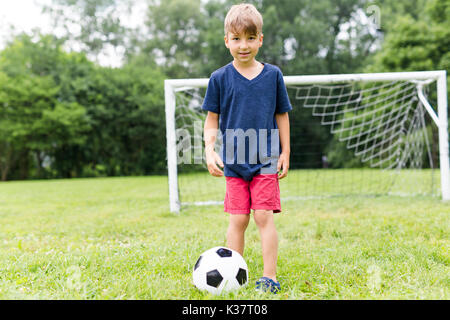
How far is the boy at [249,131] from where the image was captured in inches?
77.0

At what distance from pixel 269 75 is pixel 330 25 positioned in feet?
65.2

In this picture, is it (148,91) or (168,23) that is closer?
(148,91)

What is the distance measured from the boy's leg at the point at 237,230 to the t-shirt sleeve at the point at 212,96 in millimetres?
610

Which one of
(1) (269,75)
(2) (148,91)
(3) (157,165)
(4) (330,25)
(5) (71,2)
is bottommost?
(3) (157,165)

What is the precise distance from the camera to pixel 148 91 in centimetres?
1733

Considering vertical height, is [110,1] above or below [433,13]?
above

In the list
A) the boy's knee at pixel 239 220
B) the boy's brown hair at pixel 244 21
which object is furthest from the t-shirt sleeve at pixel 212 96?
the boy's knee at pixel 239 220

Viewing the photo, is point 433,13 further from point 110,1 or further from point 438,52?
point 110,1

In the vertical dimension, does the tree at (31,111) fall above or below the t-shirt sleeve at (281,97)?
above

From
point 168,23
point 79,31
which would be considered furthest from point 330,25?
point 79,31

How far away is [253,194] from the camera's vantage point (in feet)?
6.59

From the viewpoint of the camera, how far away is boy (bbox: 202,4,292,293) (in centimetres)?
196

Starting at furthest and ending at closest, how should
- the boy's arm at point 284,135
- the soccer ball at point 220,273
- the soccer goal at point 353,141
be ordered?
1. the soccer goal at point 353,141
2. the boy's arm at point 284,135
3. the soccer ball at point 220,273

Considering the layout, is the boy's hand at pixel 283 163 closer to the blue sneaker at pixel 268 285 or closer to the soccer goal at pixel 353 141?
the blue sneaker at pixel 268 285
